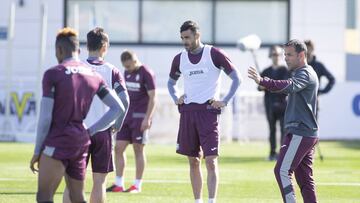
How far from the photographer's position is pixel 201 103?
12578mm

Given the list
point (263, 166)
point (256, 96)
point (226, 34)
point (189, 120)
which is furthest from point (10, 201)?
point (226, 34)

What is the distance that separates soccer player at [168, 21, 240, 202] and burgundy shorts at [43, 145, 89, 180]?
344cm

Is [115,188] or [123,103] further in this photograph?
[115,188]

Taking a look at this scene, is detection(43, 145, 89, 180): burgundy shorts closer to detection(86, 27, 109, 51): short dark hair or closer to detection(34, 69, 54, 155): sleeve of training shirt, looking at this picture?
detection(34, 69, 54, 155): sleeve of training shirt

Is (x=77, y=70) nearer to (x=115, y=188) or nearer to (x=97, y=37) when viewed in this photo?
(x=97, y=37)

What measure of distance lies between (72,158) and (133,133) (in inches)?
254

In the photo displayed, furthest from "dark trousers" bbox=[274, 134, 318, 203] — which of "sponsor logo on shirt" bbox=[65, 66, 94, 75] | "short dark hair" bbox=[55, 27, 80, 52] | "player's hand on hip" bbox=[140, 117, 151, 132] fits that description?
"player's hand on hip" bbox=[140, 117, 151, 132]

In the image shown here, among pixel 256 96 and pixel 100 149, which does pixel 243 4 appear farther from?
pixel 100 149

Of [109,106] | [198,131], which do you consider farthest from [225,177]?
[109,106]

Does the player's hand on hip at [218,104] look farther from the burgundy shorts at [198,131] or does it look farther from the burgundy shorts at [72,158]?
the burgundy shorts at [72,158]

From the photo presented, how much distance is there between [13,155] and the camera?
71.8 ft

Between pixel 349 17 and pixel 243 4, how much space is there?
11.8ft

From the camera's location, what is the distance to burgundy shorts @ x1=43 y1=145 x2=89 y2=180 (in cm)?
894

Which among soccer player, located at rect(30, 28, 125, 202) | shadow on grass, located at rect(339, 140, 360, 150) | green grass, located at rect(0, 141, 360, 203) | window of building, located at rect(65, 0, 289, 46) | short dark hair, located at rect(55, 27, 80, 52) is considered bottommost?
shadow on grass, located at rect(339, 140, 360, 150)
